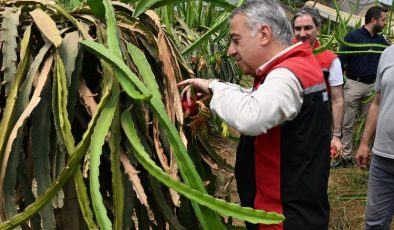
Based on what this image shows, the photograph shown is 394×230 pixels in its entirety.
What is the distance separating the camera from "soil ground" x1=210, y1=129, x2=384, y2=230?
395 cm

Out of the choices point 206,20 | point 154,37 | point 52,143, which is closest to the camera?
point 52,143

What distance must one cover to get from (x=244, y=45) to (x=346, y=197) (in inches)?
118

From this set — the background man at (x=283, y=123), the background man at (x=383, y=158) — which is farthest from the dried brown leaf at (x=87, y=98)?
the background man at (x=383, y=158)

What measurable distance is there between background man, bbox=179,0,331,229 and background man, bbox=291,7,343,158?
1787mm

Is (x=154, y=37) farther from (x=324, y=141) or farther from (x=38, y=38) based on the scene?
(x=324, y=141)

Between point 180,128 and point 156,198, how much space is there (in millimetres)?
182

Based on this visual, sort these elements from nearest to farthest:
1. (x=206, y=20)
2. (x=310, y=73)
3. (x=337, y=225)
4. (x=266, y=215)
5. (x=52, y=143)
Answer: (x=266, y=215) → (x=52, y=143) → (x=310, y=73) → (x=337, y=225) → (x=206, y=20)

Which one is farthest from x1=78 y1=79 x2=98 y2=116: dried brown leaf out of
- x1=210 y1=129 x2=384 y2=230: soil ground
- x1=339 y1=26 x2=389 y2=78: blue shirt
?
x1=339 y1=26 x2=389 y2=78: blue shirt

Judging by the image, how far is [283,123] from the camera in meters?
1.62

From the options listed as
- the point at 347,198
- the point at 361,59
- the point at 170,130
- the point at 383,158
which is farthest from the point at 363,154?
the point at 361,59

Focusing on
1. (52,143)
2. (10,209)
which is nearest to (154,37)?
(52,143)

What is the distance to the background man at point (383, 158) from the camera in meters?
2.69

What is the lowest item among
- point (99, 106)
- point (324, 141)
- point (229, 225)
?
point (229, 225)

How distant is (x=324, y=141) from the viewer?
5.70 ft
